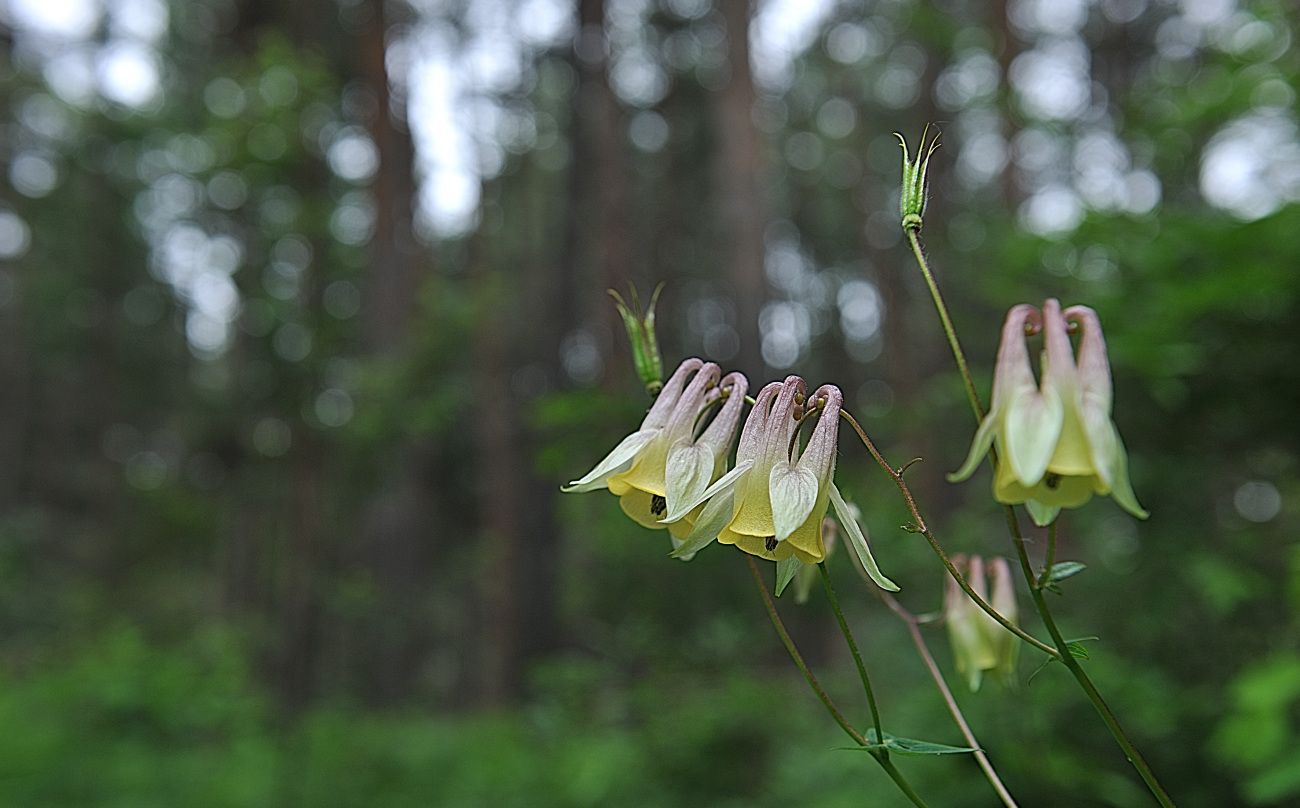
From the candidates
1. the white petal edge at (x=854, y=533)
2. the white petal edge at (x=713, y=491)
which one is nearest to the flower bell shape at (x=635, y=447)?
the white petal edge at (x=713, y=491)

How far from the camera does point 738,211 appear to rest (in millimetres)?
7246

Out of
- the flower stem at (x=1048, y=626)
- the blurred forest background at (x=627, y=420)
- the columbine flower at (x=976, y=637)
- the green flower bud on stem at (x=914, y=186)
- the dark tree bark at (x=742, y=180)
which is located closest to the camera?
the flower stem at (x=1048, y=626)

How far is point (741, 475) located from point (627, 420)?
8.98ft

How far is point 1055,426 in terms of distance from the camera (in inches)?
32.8

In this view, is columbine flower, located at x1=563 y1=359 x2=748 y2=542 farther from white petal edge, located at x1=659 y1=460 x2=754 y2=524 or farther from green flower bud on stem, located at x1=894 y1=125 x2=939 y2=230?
green flower bud on stem, located at x1=894 y1=125 x2=939 y2=230

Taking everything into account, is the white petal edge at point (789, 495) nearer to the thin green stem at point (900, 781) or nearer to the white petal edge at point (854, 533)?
the white petal edge at point (854, 533)

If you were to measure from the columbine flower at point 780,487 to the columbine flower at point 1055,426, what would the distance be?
17 cm

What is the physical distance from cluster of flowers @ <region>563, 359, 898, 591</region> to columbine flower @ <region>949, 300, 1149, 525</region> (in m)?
0.17

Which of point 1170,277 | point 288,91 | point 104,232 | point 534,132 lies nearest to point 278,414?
point 288,91

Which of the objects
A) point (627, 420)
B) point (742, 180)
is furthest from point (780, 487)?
point (742, 180)

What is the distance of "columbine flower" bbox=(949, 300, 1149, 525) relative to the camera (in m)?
0.82

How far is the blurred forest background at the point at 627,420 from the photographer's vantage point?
3305 mm

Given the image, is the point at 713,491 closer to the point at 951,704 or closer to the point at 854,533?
the point at 854,533

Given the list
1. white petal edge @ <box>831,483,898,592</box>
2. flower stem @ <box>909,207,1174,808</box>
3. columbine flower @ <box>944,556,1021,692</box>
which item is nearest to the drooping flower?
white petal edge @ <box>831,483,898,592</box>
